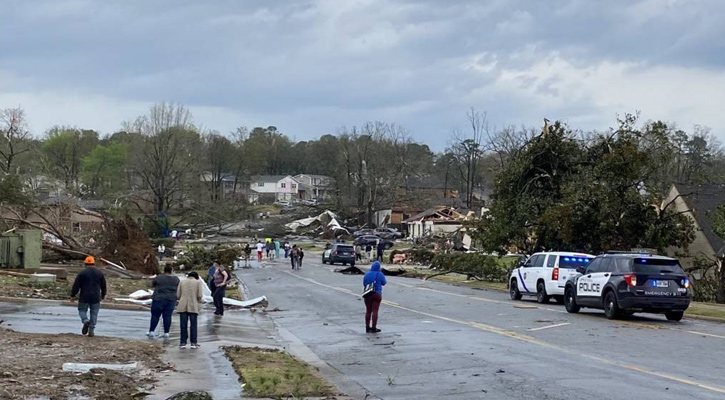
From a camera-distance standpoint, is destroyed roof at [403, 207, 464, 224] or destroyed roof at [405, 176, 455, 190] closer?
destroyed roof at [403, 207, 464, 224]

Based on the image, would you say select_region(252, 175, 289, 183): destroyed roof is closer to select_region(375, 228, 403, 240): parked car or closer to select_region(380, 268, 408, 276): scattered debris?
select_region(375, 228, 403, 240): parked car

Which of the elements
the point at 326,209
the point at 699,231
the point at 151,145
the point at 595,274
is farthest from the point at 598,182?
the point at 326,209

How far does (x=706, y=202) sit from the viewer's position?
165ft

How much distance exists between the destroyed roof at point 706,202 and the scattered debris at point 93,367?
37.8m

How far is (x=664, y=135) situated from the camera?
4050cm

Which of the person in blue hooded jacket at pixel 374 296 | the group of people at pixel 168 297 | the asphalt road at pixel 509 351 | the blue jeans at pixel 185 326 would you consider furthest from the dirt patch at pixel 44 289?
the blue jeans at pixel 185 326

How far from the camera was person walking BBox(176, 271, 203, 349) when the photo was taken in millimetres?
17406

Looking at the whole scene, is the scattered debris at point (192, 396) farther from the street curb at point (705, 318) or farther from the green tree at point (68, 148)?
the green tree at point (68, 148)

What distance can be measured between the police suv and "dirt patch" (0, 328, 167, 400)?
12207mm

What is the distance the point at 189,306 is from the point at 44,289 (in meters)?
12.6

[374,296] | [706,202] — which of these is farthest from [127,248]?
[706,202]

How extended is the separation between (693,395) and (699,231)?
3931 cm

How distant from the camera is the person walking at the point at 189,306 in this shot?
17406mm

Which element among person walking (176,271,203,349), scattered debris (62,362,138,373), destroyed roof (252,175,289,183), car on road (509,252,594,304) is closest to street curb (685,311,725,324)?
car on road (509,252,594,304)
